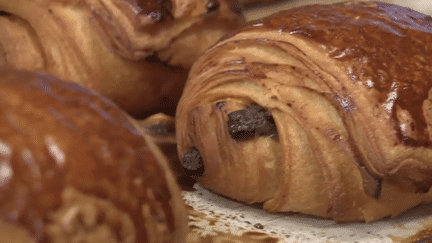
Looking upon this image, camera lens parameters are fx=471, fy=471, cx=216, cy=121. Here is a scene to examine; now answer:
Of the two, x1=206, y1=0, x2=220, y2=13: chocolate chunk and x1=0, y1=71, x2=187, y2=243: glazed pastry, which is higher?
x1=206, y1=0, x2=220, y2=13: chocolate chunk

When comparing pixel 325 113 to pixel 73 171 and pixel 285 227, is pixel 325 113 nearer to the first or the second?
pixel 285 227

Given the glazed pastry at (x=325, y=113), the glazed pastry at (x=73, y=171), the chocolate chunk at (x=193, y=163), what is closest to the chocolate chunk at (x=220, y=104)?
the glazed pastry at (x=325, y=113)

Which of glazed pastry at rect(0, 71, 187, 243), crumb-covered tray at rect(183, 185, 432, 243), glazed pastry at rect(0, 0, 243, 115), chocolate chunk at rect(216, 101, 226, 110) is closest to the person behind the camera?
glazed pastry at rect(0, 71, 187, 243)

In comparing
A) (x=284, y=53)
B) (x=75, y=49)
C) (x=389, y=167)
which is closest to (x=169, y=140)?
(x=75, y=49)

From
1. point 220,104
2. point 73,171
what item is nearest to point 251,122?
point 220,104

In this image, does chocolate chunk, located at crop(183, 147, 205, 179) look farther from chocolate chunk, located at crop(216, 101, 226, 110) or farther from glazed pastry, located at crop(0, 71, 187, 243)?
glazed pastry, located at crop(0, 71, 187, 243)

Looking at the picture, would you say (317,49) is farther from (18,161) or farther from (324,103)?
(18,161)

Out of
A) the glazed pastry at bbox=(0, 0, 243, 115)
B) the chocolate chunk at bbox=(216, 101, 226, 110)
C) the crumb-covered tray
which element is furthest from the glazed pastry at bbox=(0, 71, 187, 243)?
the glazed pastry at bbox=(0, 0, 243, 115)

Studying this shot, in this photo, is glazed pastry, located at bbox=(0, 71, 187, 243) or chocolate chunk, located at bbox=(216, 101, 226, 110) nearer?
glazed pastry, located at bbox=(0, 71, 187, 243)
